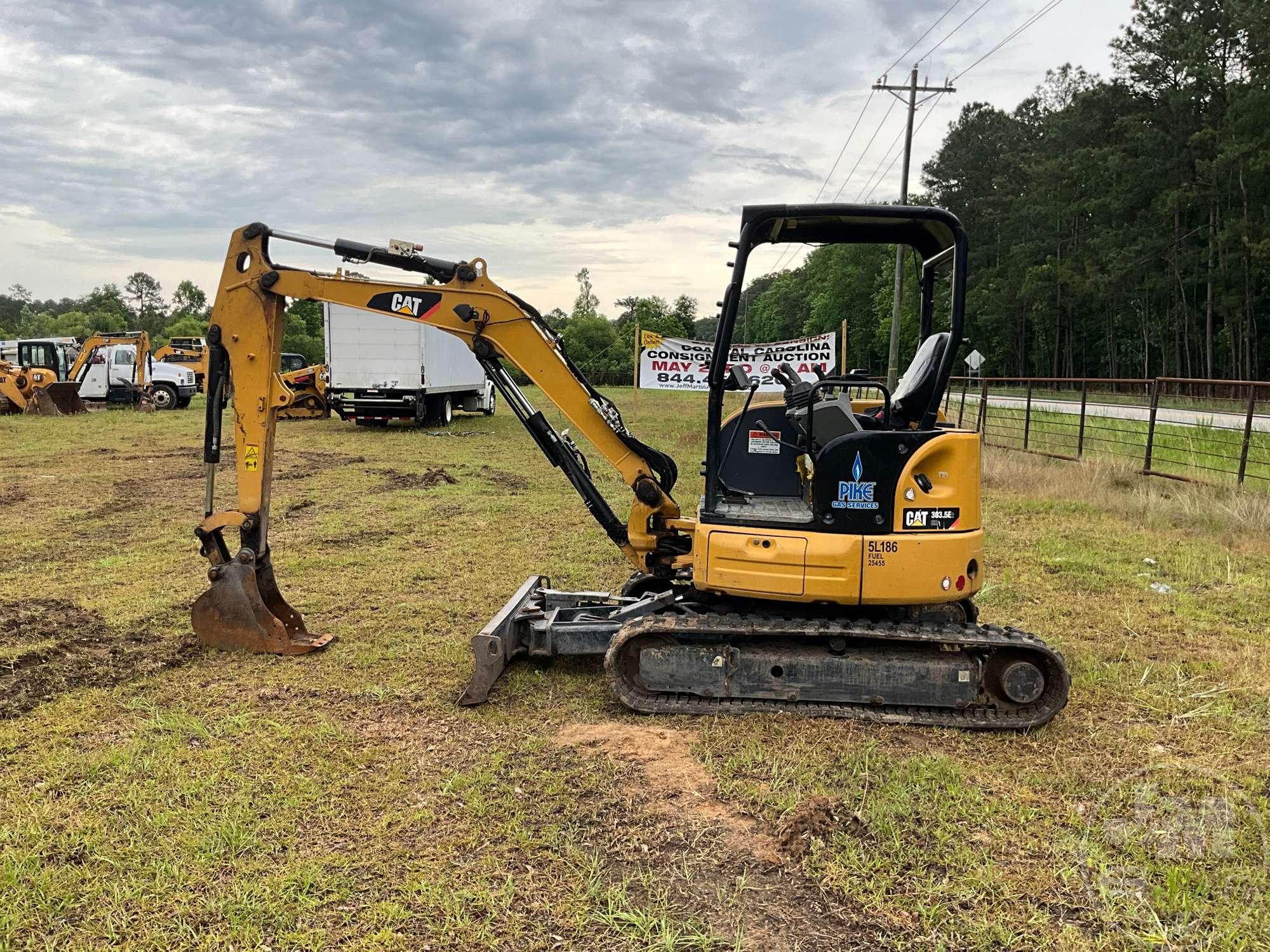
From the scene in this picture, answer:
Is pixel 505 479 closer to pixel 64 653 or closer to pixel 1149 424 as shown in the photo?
pixel 64 653

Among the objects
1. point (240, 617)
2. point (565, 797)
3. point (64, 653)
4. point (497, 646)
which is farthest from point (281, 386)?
point (565, 797)

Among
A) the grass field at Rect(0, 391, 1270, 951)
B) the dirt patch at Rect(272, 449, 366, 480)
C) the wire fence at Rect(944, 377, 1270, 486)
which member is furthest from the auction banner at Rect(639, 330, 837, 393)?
the grass field at Rect(0, 391, 1270, 951)

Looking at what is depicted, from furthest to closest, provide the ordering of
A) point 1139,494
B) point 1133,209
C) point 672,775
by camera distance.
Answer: point 1133,209
point 1139,494
point 672,775

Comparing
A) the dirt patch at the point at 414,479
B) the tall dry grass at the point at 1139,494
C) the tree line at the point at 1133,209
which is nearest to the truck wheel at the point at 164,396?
the dirt patch at the point at 414,479

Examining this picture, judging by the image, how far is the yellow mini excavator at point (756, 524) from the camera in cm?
466

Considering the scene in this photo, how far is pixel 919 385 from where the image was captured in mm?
4906

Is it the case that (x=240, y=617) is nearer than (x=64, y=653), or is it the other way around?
(x=64, y=653)

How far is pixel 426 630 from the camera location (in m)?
6.36

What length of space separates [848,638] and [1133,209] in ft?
157

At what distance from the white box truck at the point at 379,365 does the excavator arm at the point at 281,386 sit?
1480 cm

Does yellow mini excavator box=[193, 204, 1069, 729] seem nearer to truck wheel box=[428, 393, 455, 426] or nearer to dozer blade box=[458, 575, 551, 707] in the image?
dozer blade box=[458, 575, 551, 707]

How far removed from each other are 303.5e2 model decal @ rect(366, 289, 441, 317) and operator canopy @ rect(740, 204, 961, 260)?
211 centimetres

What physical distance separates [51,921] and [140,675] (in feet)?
8.19

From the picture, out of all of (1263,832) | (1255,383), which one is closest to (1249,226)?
(1255,383)
